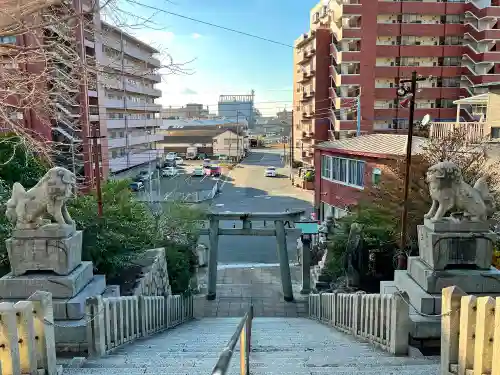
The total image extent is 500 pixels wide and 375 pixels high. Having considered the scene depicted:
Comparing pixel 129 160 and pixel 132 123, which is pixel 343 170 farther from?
pixel 132 123

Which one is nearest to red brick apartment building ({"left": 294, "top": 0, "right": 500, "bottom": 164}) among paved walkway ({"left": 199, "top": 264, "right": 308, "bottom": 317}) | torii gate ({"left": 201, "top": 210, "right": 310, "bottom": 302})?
paved walkway ({"left": 199, "top": 264, "right": 308, "bottom": 317})

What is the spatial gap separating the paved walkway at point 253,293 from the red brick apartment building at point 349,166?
4494 mm

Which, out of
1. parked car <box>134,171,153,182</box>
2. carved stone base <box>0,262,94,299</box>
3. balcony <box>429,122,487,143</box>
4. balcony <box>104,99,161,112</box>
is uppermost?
balcony <box>104,99,161,112</box>

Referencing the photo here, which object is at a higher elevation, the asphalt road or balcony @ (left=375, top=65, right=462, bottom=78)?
balcony @ (left=375, top=65, right=462, bottom=78)

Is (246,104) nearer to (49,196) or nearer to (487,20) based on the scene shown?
(487,20)

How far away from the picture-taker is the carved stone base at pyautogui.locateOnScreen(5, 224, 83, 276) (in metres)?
5.87

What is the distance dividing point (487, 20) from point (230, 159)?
126 feet

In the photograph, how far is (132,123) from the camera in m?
41.8

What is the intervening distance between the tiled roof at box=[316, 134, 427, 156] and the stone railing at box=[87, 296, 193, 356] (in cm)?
1201

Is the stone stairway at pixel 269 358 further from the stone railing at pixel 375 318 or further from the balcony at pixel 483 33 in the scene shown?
the balcony at pixel 483 33

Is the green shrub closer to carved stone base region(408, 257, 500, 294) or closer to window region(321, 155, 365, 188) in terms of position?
carved stone base region(408, 257, 500, 294)

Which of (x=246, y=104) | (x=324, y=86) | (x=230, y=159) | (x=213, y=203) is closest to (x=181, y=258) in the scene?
(x=213, y=203)

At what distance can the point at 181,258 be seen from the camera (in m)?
13.0

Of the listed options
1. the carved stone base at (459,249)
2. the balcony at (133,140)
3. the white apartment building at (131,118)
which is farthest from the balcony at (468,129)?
the balcony at (133,140)
